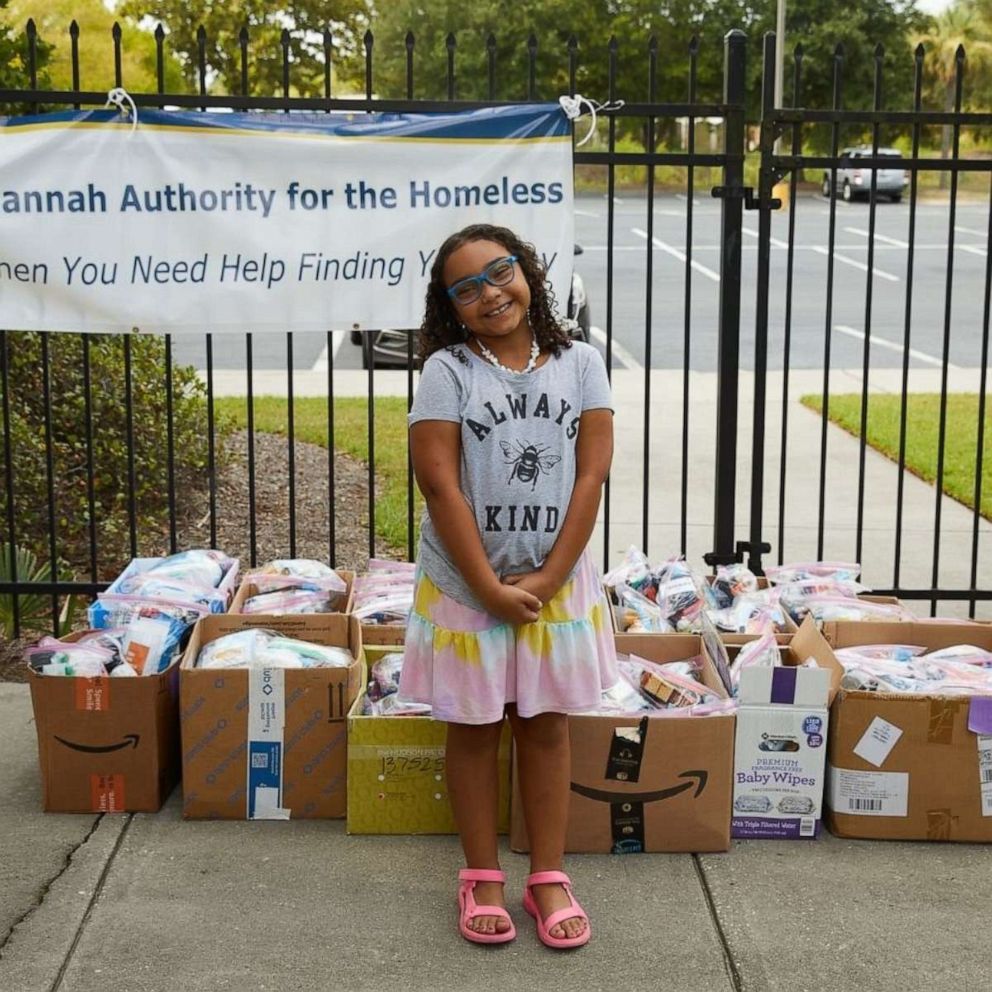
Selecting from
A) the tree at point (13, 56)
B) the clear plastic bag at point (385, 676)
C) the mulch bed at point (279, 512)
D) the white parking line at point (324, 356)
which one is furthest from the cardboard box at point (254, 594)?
the white parking line at point (324, 356)

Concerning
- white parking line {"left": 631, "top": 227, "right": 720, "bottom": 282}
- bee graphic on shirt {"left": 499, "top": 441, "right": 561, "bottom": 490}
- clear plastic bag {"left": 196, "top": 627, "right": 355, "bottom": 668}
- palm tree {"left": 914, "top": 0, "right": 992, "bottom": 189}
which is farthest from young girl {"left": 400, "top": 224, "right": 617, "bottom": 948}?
palm tree {"left": 914, "top": 0, "right": 992, "bottom": 189}

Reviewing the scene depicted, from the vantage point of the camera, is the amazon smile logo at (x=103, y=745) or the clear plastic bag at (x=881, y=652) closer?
the amazon smile logo at (x=103, y=745)

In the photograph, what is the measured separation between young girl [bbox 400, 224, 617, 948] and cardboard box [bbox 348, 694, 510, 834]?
15.4 inches

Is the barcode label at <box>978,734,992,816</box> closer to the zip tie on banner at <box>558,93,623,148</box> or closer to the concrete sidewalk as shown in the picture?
the concrete sidewalk

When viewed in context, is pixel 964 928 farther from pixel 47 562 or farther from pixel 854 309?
pixel 854 309

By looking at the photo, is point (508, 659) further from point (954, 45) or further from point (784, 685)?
point (954, 45)

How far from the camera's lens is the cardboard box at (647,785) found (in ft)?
12.1

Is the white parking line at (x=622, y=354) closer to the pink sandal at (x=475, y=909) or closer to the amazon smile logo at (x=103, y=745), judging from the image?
the amazon smile logo at (x=103, y=745)

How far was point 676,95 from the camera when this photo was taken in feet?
158

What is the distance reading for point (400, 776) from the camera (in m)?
3.80

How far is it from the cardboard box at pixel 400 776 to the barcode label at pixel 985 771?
120 cm

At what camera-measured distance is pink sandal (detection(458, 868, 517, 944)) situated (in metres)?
3.26

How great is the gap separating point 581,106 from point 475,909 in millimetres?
2569

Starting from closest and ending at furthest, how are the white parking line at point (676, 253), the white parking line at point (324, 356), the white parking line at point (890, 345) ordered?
1. the white parking line at point (324, 356)
2. the white parking line at point (890, 345)
3. the white parking line at point (676, 253)
